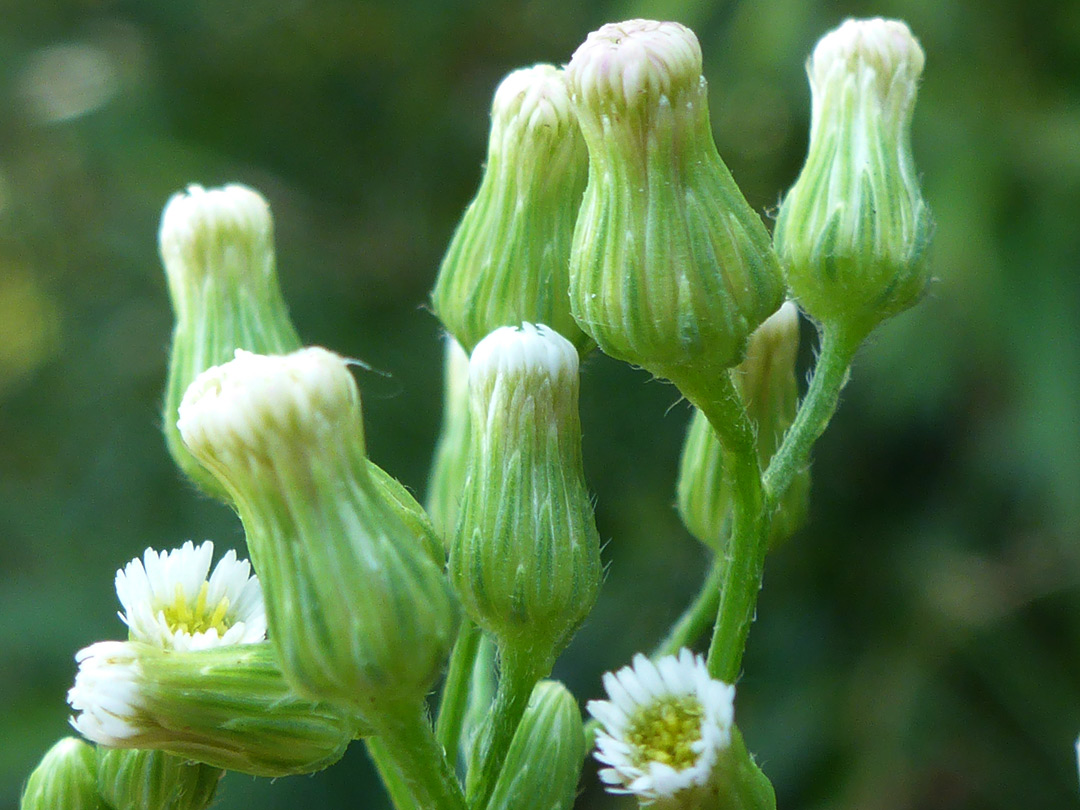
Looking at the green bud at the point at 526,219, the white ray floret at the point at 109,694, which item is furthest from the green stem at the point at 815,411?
the white ray floret at the point at 109,694

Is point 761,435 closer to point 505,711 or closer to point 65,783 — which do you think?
point 505,711

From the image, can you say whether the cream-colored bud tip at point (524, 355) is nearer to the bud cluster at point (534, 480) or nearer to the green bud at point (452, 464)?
the bud cluster at point (534, 480)

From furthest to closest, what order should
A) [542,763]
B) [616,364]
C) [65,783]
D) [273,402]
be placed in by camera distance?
1. [616,364]
2. [65,783]
3. [542,763]
4. [273,402]

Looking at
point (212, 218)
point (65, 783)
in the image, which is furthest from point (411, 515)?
point (212, 218)

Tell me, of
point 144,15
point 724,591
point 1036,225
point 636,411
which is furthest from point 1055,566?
point 144,15

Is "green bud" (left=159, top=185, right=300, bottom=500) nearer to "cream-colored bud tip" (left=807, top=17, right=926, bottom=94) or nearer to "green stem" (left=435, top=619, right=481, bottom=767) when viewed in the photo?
"green stem" (left=435, top=619, right=481, bottom=767)

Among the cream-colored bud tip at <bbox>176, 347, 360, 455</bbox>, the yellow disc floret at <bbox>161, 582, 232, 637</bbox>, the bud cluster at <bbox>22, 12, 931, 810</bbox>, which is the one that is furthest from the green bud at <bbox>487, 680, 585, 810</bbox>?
the cream-colored bud tip at <bbox>176, 347, 360, 455</bbox>
